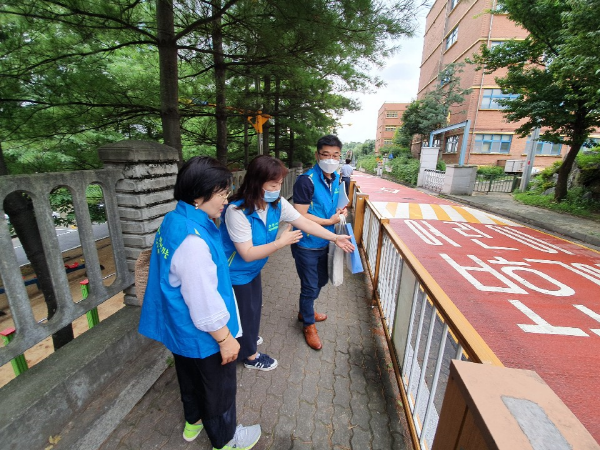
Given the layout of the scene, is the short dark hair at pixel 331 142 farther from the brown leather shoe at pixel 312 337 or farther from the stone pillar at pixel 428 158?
the stone pillar at pixel 428 158

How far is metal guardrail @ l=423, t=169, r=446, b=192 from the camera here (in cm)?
1611

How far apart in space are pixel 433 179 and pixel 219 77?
15645 millimetres

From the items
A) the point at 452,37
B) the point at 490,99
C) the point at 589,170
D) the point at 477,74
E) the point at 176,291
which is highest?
the point at 452,37

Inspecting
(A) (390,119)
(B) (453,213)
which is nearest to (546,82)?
(B) (453,213)

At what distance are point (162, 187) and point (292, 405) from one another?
87.7 inches

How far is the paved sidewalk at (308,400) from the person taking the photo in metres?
1.86

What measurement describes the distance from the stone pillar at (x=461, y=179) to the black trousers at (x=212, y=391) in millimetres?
15683

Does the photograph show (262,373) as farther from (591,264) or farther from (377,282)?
(591,264)

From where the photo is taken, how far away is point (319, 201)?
2.64 meters

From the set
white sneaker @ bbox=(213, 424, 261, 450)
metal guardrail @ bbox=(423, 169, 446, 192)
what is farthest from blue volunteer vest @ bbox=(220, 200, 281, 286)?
metal guardrail @ bbox=(423, 169, 446, 192)

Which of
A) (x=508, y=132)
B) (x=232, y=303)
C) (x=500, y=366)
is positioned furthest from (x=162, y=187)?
(x=508, y=132)

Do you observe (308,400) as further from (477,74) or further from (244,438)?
(477,74)

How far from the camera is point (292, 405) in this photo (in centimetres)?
213

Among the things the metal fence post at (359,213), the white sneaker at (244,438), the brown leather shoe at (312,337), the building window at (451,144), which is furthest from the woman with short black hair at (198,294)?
the building window at (451,144)
